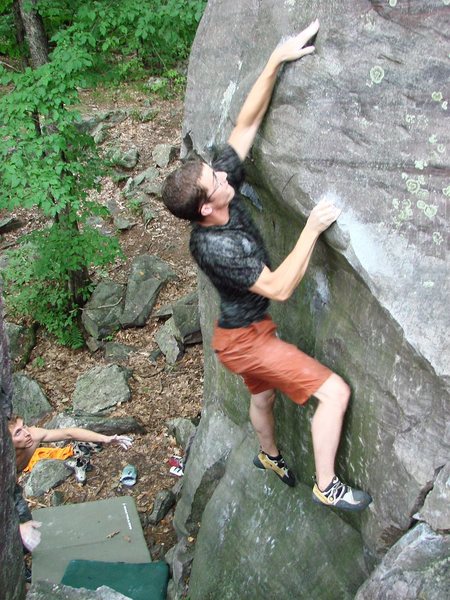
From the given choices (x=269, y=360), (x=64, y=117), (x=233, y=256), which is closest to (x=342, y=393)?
(x=269, y=360)

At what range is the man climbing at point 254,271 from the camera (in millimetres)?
4000

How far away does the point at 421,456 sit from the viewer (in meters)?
3.86

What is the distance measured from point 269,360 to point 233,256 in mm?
719

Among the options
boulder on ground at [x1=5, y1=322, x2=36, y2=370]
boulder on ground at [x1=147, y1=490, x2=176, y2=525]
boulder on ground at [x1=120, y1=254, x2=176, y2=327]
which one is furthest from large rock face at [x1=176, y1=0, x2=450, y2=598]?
boulder on ground at [x1=5, y1=322, x2=36, y2=370]

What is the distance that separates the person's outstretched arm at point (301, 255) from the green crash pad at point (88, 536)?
384 cm

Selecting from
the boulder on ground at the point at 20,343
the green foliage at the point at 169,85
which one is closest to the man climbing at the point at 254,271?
the boulder on ground at the point at 20,343

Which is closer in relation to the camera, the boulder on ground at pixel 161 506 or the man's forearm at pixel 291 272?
the man's forearm at pixel 291 272

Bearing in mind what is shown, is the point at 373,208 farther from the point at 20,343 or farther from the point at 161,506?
the point at 20,343

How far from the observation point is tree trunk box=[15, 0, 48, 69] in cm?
898

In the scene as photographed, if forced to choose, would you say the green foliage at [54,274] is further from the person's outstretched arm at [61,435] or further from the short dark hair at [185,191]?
the short dark hair at [185,191]

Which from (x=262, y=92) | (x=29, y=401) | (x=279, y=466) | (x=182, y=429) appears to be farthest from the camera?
(x=29, y=401)

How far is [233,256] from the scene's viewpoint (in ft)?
13.7

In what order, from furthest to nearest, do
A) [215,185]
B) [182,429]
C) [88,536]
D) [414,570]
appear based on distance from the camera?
[182,429], [88,536], [215,185], [414,570]

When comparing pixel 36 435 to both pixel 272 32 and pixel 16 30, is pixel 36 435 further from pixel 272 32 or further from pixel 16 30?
pixel 16 30
